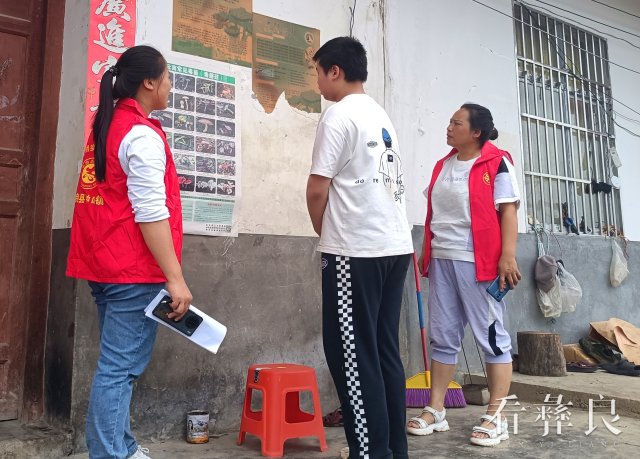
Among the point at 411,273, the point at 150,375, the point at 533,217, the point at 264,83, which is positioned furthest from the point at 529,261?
the point at 150,375

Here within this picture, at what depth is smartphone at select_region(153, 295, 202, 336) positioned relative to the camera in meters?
2.15

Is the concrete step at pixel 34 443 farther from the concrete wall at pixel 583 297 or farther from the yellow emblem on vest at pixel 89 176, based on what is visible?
the concrete wall at pixel 583 297

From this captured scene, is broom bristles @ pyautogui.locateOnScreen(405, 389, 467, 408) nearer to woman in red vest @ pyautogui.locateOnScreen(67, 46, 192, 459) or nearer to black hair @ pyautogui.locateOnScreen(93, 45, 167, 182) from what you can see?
woman in red vest @ pyautogui.locateOnScreen(67, 46, 192, 459)

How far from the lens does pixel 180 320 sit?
219 cm

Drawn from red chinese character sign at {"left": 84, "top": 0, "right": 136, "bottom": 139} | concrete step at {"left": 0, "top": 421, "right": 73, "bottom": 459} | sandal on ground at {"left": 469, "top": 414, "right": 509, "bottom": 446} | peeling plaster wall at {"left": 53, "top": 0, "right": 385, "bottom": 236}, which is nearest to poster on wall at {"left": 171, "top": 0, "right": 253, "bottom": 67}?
peeling plaster wall at {"left": 53, "top": 0, "right": 385, "bottom": 236}

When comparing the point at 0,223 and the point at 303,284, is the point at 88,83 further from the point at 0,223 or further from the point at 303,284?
the point at 303,284

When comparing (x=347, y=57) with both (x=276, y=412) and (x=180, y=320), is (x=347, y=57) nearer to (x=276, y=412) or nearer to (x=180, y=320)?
(x=180, y=320)

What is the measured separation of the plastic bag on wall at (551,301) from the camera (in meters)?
5.28

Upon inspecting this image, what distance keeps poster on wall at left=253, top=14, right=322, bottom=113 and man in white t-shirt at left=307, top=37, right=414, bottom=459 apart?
126 cm

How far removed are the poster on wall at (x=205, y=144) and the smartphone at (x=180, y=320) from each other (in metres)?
1.24

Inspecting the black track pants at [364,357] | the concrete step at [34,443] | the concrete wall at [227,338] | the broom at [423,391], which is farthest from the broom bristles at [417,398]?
the concrete step at [34,443]

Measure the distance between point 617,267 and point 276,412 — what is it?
434 cm

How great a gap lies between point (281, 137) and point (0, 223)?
1.67m

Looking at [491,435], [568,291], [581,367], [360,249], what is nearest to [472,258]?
[491,435]
